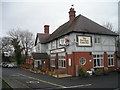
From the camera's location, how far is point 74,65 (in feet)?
59.9

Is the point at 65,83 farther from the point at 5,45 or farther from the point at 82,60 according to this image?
the point at 5,45

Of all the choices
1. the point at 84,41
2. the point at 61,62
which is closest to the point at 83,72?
the point at 84,41

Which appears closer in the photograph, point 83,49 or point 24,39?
point 83,49

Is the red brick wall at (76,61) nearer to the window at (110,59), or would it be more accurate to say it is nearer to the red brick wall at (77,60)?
the red brick wall at (77,60)

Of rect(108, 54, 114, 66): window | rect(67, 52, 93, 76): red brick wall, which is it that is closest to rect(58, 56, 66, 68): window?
rect(67, 52, 93, 76): red brick wall

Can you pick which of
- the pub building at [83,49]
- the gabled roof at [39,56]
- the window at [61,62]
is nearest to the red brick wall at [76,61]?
the pub building at [83,49]

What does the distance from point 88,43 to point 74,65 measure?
13.4 ft

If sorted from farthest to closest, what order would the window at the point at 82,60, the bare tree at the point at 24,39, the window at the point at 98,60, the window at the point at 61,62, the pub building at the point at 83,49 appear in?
the bare tree at the point at 24,39
the window at the point at 61,62
the window at the point at 98,60
the window at the point at 82,60
the pub building at the point at 83,49

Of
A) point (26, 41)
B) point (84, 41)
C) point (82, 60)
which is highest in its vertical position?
point (26, 41)

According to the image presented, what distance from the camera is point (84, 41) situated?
19344 mm

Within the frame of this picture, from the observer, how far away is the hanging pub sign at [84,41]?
19047mm

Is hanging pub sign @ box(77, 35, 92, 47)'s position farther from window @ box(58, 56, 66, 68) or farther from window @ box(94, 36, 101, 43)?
window @ box(58, 56, 66, 68)

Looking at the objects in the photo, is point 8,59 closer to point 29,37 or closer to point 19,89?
point 29,37

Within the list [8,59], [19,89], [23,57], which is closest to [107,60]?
[19,89]
